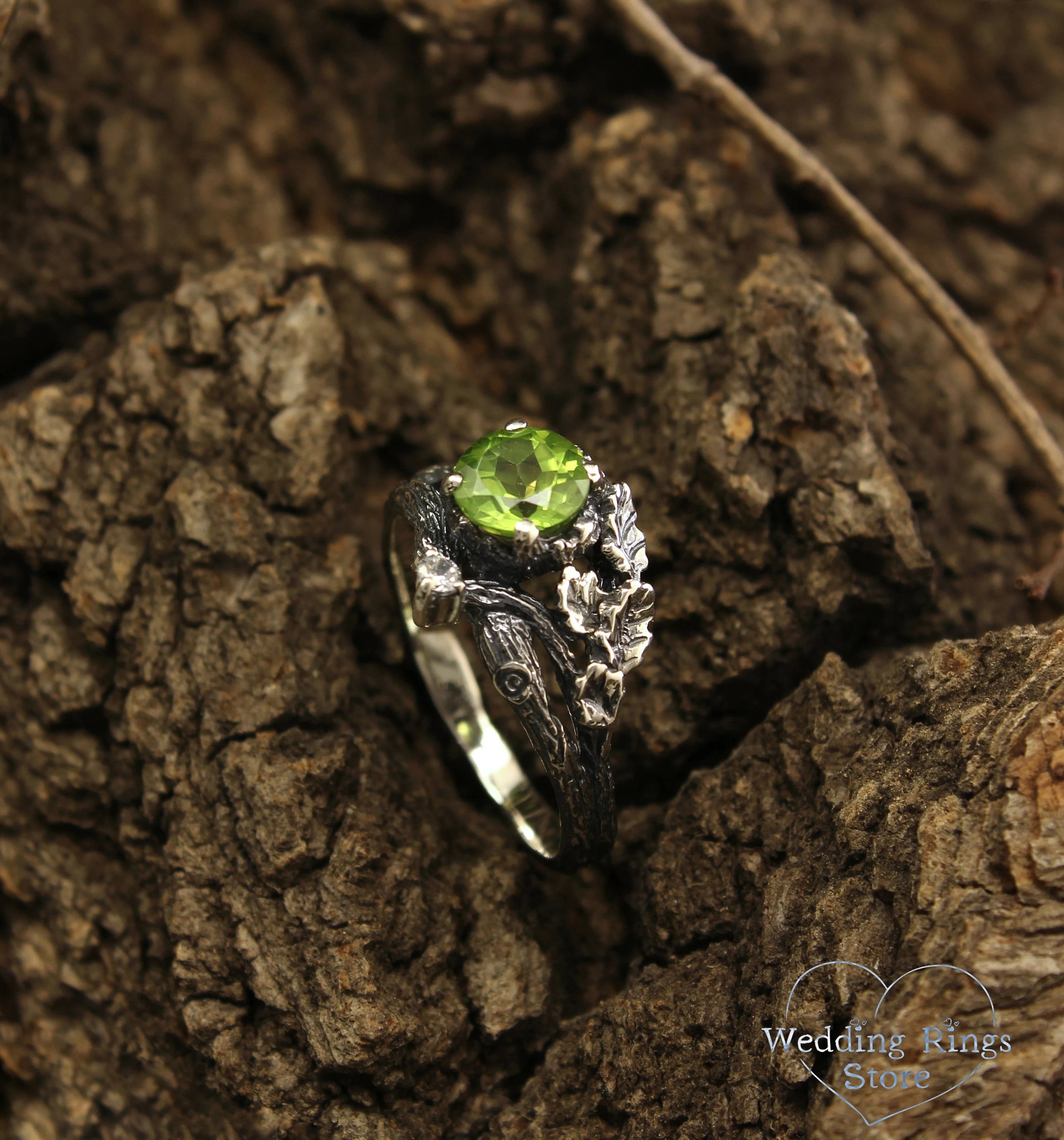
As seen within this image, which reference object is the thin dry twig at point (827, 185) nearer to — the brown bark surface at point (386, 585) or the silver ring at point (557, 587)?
the brown bark surface at point (386, 585)

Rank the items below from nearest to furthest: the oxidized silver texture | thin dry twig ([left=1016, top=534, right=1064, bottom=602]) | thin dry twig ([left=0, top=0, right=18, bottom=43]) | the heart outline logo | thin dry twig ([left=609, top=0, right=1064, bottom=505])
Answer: the heart outline logo
the oxidized silver texture
thin dry twig ([left=1016, top=534, right=1064, bottom=602])
thin dry twig ([left=0, top=0, right=18, bottom=43])
thin dry twig ([left=609, top=0, right=1064, bottom=505])

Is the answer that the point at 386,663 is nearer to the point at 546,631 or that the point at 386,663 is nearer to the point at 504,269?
the point at 546,631

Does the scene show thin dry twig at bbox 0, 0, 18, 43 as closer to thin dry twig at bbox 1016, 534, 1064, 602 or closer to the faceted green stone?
the faceted green stone

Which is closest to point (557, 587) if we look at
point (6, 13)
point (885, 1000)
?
point (885, 1000)

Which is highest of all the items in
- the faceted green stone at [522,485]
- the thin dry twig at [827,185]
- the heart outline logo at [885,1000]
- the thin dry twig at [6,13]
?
the thin dry twig at [6,13]

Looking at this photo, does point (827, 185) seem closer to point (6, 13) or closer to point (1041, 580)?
point (1041, 580)

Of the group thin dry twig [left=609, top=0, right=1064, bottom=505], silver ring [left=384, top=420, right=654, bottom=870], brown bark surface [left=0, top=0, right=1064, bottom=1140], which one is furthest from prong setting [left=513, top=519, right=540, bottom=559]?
thin dry twig [left=609, top=0, right=1064, bottom=505]

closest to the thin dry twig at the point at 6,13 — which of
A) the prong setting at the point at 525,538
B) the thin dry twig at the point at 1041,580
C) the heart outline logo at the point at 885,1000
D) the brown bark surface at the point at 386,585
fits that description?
the brown bark surface at the point at 386,585
